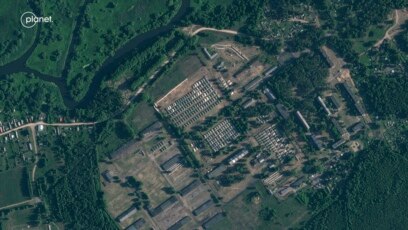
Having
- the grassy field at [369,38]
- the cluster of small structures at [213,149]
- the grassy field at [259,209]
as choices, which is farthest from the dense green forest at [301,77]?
the grassy field at [259,209]

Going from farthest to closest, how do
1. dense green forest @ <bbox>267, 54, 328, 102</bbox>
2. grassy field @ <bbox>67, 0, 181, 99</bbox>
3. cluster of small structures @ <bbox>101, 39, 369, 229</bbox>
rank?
grassy field @ <bbox>67, 0, 181, 99</bbox> < cluster of small structures @ <bbox>101, 39, 369, 229</bbox> < dense green forest @ <bbox>267, 54, 328, 102</bbox>

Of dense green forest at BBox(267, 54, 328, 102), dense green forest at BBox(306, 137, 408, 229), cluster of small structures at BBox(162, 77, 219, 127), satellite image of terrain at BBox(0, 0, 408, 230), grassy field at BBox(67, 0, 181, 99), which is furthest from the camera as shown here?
grassy field at BBox(67, 0, 181, 99)

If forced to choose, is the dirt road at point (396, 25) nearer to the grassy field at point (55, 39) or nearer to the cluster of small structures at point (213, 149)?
the cluster of small structures at point (213, 149)

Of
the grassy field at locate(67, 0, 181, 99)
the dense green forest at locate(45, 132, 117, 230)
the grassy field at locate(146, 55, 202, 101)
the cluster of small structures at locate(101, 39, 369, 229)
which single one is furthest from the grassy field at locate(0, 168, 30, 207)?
the grassy field at locate(146, 55, 202, 101)

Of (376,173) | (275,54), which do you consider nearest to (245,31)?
Answer: (275,54)

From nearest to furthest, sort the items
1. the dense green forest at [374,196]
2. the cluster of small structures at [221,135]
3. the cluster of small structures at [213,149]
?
the dense green forest at [374,196] → the cluster of small structures at [213,149] → the cluster of small structures at [221,135]

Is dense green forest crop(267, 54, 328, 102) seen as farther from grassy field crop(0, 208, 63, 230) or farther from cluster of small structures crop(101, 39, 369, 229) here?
grassy field crop(0, 208, 63, 230)
